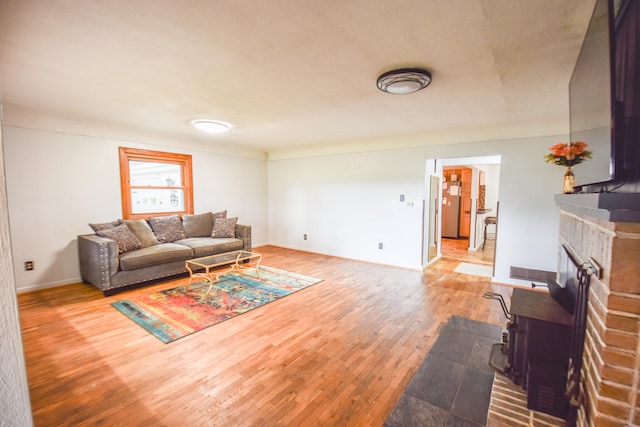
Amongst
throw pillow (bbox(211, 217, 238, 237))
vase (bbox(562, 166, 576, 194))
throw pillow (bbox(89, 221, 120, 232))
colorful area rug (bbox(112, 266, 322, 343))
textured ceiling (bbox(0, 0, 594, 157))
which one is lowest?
colorful area rug (bbox(112, 266, 322, 343))

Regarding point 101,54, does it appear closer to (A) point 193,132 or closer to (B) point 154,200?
(A) point 193,132

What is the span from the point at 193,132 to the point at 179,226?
1572 mm

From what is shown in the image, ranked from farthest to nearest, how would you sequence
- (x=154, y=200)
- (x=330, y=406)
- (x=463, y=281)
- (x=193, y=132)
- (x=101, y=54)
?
(x=154, y=200) < (x=193, y=132) < (x=463, y=281) < (x=101, y=54) < (x=330, y=406)

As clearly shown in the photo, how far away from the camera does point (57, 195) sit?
3861mm

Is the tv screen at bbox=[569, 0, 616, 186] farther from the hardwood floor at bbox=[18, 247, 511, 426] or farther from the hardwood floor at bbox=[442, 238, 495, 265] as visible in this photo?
the hardwood floor at bbox=[442, 238, 495, 265]

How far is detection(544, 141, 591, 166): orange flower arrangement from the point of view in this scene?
181 centimetres

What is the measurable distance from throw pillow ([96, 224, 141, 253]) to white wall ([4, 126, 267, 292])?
1.61ft

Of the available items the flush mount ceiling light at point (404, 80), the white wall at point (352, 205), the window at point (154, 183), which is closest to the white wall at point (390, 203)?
the white wall at point (352, 205)

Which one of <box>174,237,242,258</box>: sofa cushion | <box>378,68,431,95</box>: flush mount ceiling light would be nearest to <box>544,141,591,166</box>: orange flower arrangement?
<box>378,68,431,95</box>: flush mount ceiling light

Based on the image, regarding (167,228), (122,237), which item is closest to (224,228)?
(167,228)

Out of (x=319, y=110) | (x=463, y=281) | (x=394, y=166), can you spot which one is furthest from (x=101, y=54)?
(x=463, y=281)

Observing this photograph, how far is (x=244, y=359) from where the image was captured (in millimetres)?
2295

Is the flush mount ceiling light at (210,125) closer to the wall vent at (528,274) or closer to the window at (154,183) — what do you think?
the window at (154,183)

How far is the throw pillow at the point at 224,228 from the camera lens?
5090 millimetres
